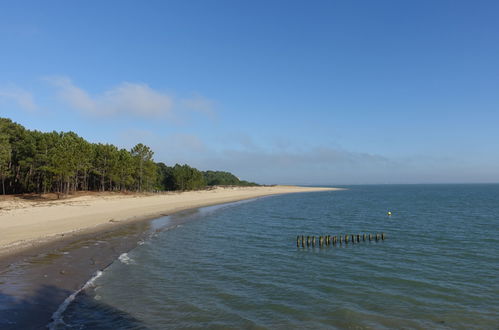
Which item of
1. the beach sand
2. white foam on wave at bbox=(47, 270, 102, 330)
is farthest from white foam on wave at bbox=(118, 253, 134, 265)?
white foam on wave at bbox=(47, 270, 102, 330)

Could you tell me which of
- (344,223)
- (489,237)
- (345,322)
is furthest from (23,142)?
(489,237)

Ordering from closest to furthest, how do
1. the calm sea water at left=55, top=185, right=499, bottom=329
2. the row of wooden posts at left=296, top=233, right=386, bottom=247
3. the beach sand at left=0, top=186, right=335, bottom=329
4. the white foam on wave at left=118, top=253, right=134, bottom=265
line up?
1. the calm sea water at left=55, top=185, right=499, bottom=329
2. the beach sand at left=0, top=186, right=335, bottom=329
3. the white foam on wave at left=118, top=253, right=134, bottom=265
4. the row of wooden posts at left=296, top=233, right=386, bottom=247

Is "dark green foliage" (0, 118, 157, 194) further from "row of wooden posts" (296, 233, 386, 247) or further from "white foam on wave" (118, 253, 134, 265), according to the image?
"row of wooden posts" (296, 233, 386, 247)

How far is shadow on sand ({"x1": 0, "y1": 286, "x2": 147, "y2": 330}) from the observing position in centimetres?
1109

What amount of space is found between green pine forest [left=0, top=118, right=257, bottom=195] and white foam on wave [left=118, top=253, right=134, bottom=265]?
44.2 meters

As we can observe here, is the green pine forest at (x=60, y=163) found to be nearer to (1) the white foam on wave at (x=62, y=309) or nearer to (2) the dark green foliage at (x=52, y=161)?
(2) the dark green foliage at (x=52, y=161)

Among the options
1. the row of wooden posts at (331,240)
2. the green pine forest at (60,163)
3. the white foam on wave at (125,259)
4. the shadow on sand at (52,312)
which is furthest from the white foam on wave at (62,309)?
the green pine forest at (60,163)

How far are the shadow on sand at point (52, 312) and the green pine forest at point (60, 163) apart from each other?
168 feet

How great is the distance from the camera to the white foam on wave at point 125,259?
65.7 feet

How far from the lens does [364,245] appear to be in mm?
27578

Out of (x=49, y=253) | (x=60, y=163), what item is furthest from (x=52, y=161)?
(x=49, y=253)

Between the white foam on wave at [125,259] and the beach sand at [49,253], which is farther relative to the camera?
the white foam on wave at [125,259]

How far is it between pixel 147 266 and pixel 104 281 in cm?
345

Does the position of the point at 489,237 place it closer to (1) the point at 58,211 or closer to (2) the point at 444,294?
(2) the point at 444,294
